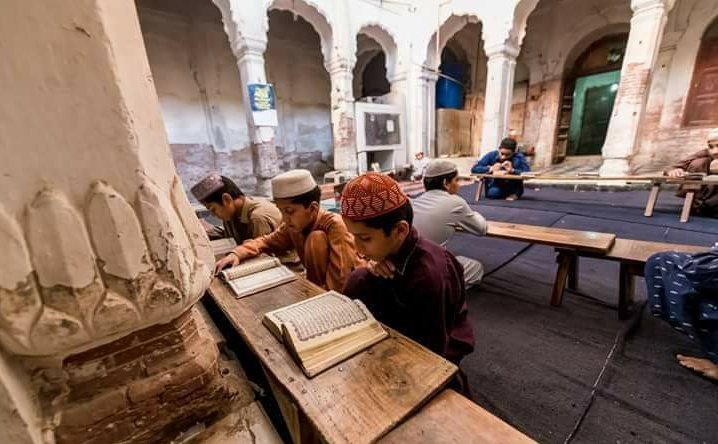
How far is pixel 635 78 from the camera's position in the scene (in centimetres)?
559

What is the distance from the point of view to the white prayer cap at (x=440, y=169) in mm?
2469

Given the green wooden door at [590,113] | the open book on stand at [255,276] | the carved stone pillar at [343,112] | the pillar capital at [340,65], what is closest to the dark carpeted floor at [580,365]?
the open book on stand at [255,276]

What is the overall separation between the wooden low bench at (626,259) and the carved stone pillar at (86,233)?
2.55 m

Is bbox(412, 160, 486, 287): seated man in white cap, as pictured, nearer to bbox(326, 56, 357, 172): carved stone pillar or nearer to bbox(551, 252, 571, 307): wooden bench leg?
bbox(551, 252, 571, 307): wooden bench leg

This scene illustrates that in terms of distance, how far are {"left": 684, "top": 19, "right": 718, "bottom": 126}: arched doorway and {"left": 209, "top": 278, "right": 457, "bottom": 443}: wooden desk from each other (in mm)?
10608

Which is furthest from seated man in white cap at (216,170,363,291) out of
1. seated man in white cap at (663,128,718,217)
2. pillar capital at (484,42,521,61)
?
pillar capital at (484,42,521,61)

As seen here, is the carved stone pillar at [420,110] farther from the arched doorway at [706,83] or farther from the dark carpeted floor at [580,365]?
the dark carpeted floor at [580,365]

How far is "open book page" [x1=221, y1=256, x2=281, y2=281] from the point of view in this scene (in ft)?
4.93

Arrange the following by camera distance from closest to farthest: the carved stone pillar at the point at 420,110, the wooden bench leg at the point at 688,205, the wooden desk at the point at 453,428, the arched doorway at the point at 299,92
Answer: the wooden desk at the point at 453,428 → the wooden bench leg at the point at 688,205 → the carved stone pillar at the point at 420,110 → the arched doorway at the point at 299,92

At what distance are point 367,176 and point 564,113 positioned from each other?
37.9 feet

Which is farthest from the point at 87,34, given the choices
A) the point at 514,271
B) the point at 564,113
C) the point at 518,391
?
the point at 564,113

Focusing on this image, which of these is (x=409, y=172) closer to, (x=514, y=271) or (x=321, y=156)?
(x=321, y=156)

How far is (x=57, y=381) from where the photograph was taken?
0.70 metres

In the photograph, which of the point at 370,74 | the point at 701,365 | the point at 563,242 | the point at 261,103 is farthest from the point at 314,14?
the point at 701,365
